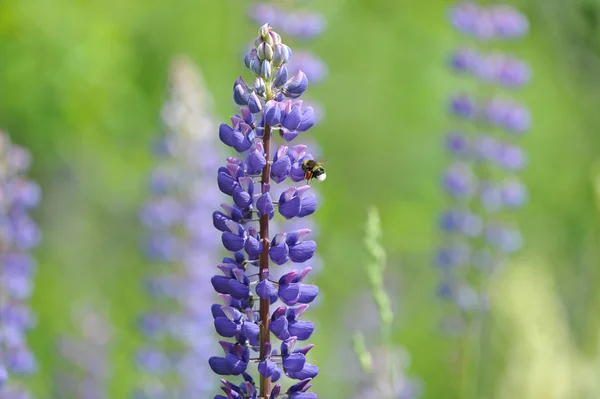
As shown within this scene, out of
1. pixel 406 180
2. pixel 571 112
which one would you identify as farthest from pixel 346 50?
pixel 571 112

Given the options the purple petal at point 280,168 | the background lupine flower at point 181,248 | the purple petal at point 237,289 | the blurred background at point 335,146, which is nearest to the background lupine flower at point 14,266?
the background lupine flower at point 181,248

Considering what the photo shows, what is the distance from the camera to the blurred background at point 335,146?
751 cm

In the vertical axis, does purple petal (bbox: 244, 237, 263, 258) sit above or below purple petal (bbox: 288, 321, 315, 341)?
above

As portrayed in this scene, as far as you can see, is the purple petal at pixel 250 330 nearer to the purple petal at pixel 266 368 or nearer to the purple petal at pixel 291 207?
the purple petal at pixel 266 368

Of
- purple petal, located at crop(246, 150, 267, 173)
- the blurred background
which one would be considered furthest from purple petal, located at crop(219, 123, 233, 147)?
the blurred background

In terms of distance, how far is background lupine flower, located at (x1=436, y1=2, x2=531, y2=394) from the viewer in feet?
20.1

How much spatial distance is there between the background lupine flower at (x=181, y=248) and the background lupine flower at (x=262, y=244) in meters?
3.16

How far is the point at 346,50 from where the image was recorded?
433 inches

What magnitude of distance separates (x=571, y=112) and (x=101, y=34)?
15.3 ft

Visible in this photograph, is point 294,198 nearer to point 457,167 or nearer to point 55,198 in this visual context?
point 457,167

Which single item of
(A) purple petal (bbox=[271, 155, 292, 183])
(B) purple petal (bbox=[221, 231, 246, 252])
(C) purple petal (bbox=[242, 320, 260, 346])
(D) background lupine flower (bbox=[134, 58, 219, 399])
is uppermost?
(D) background lupine flower (bbox=[134, 58, 219, 399])

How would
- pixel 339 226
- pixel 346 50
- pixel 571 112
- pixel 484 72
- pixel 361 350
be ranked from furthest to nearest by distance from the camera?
1. pixel 346 50
2. pixel 571 112
3. pixel 339 226
4. pixel 484 72
5. pixel 361 350

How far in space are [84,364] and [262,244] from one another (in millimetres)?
3653

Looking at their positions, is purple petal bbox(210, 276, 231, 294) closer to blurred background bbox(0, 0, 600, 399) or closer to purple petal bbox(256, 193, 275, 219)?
purple petal bbox(256, 193, 275, 219)
